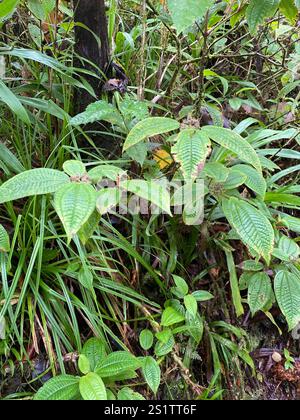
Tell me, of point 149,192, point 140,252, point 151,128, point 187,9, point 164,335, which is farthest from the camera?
point 140,252

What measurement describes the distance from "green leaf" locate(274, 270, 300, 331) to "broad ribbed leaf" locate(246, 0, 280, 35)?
532mm

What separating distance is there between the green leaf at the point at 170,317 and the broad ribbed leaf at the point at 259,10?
2.12 ft

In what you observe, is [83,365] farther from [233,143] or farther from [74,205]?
[233,143]

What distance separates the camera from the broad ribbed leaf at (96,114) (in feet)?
3.23

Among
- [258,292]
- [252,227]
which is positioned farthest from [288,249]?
[252,227]

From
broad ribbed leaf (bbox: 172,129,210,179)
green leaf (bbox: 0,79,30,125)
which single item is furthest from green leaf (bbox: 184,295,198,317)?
green leaf (bbox: 0,79,30,125)

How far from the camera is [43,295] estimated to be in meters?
1.00

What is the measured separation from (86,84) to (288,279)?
30.7 inches

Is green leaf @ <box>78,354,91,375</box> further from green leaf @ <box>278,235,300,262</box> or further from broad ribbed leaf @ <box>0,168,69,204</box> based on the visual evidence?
green leaf @ <box>278,235,300,262</box>

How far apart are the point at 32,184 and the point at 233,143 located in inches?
13.8

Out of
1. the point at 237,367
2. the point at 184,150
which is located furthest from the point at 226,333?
the point at 184,150

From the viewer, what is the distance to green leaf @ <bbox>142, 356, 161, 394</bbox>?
862 millimetres

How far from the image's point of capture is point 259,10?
662 mm
